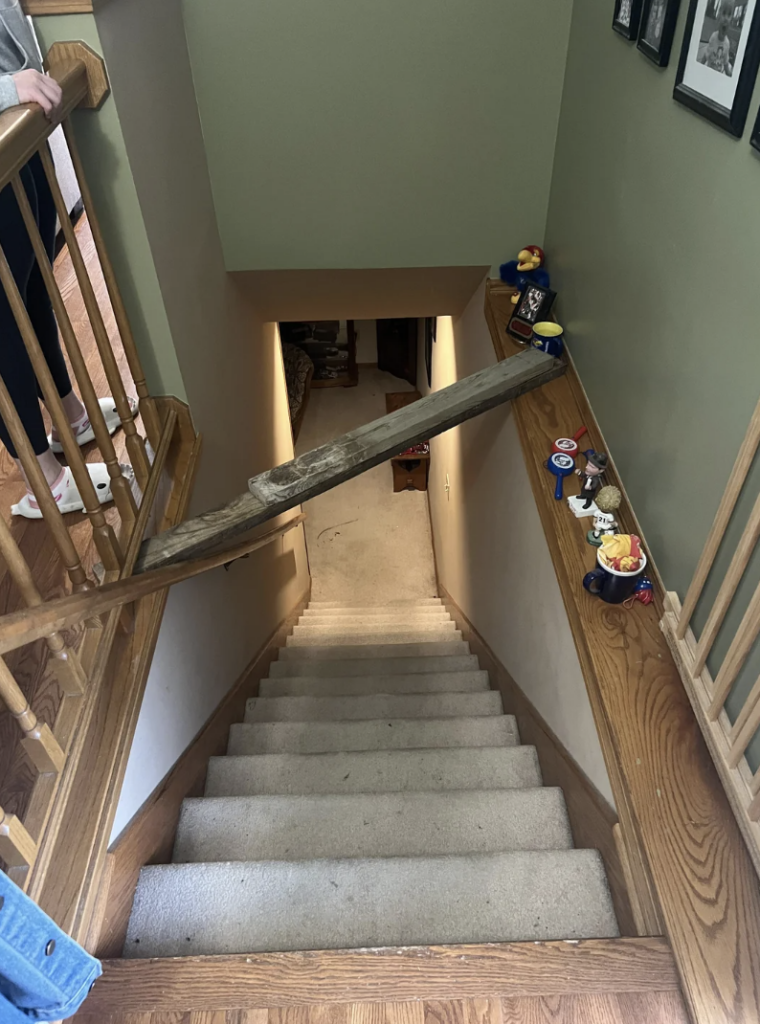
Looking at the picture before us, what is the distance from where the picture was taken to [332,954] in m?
1.15

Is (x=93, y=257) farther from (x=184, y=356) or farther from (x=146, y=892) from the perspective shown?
(x=146, y=892)

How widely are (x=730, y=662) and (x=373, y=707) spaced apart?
1452 millimetres

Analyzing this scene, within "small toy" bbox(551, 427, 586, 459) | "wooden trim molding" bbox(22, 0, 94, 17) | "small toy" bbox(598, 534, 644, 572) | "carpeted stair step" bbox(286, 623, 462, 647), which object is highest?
"wooden trim molding" bbox(22, 0, 94, 17)

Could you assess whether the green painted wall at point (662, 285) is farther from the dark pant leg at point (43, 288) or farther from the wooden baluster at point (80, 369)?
the dark pant leg at point (43, 288)

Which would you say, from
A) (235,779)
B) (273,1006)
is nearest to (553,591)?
(235,779)

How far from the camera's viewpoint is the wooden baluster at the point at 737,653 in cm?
105

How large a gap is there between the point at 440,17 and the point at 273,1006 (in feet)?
8.94

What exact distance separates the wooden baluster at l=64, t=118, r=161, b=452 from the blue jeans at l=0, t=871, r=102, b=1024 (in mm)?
1319

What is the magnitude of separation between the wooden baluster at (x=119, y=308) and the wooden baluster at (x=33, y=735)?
934 mm

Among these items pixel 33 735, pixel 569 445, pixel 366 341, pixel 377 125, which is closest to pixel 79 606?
pixel 33 735

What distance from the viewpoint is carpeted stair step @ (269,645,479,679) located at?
9.61 ft

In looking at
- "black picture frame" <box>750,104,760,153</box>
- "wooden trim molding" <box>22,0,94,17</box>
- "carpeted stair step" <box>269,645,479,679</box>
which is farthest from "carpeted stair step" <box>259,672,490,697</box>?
"wooden trim molding" <box>22,0,94,17</box>

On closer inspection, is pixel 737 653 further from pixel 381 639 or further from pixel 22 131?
pixel 381 639

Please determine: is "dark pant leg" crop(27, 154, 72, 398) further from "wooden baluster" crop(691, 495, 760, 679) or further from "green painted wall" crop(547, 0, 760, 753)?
"wooden baluster" crop(691, 495, 760, 679)
